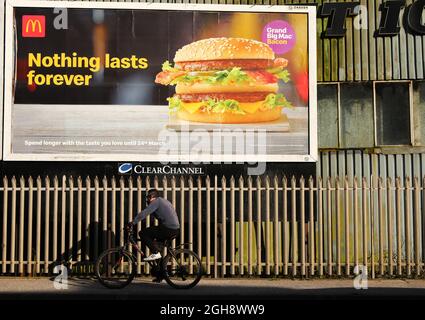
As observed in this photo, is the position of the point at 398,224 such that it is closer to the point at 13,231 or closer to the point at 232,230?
the point at 232,230

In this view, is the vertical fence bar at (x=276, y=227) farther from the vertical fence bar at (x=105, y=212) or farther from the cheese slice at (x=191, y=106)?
the vertical fence bar at (x=105, y=212)

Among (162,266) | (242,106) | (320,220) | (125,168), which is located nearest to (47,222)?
(125,168)

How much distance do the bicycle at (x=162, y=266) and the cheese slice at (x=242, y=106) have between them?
11.2 ft

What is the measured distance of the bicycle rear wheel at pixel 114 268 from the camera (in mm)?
10562

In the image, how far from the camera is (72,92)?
13.0 metres

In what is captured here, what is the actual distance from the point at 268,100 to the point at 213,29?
1848mm

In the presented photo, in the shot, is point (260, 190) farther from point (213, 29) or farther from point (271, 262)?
point (213, 29)

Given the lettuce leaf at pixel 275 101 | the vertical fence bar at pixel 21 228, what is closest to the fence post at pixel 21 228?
the vertical fence bar at pixel 21 228

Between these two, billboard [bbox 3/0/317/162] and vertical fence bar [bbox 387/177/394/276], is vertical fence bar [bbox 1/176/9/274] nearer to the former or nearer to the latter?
billboard [bbox 3/0/317/162]

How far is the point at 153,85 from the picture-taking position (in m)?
13.1

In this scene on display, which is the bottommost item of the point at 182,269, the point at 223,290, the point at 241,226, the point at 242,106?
the point at 223,290

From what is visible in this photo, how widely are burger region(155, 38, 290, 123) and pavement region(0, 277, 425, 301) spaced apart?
135 inches

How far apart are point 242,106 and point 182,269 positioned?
4.04 m
